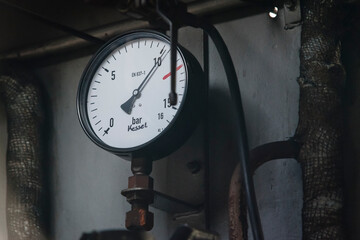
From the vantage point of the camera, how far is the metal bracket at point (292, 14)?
6.22 ft

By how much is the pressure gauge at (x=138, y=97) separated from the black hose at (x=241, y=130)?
0.25ft

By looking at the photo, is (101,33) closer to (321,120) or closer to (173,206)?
(173,206)

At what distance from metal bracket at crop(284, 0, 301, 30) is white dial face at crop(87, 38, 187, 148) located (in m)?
0.27

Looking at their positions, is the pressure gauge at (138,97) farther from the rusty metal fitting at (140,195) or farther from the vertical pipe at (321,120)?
the vertical pipe at (321,120)

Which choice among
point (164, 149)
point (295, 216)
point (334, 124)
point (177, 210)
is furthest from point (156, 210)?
point (334, 124)

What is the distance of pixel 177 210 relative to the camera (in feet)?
6.25

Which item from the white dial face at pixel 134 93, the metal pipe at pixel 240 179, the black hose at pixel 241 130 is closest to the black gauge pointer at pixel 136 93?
the white dial face at pixel 134 93

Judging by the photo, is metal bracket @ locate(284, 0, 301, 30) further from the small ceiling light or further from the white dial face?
the white dial face

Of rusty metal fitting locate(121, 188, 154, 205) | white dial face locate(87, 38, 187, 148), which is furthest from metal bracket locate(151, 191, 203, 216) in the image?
white dial face locate(87, 38, 187, 148)

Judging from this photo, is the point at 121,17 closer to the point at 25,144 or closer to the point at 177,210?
the point at 25,144

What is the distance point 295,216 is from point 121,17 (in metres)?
0.69

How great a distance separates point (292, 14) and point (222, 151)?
34cm

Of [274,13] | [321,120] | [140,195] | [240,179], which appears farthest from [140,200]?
[274,13]

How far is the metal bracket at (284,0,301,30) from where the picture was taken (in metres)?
1.90
